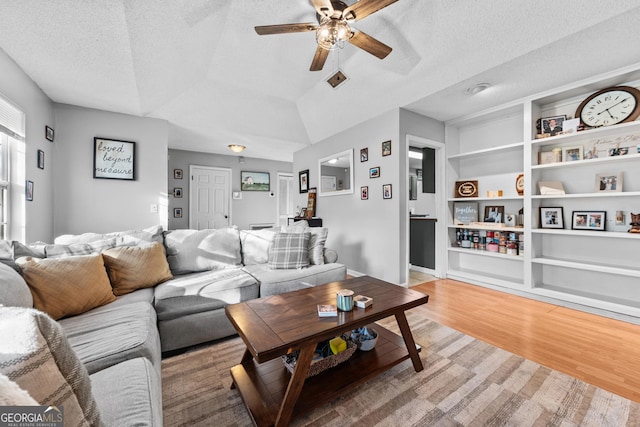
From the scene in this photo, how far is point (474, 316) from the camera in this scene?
2520mm

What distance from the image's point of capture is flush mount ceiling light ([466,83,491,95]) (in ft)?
9.04

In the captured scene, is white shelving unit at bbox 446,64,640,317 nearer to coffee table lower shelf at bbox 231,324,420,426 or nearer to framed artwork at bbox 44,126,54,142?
coffee table lower shelf at bbox 231,324,420,426

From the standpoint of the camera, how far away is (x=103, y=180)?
10.9ft

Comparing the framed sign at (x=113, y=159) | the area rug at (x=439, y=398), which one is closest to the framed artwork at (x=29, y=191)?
the framed sign at (x=113, y=159)

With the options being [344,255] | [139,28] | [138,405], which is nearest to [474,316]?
[344,255]

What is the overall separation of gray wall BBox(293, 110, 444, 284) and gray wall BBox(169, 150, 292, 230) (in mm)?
1729

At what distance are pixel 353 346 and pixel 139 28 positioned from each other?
9.96ft

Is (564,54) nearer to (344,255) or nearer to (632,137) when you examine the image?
(632,137)

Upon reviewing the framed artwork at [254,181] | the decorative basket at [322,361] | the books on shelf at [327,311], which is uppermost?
the framed artwork at [254,181]

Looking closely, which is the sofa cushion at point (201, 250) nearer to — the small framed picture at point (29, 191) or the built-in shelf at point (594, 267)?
the small framed picture at point (29, 191)

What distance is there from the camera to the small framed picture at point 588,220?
2670 mm

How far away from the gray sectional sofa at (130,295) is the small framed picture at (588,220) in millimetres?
2653

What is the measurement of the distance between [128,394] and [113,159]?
3460 millimetres

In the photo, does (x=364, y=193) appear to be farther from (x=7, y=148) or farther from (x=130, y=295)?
(x=7, y=148)
